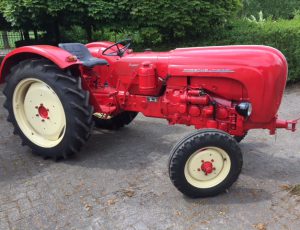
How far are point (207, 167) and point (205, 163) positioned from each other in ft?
0.12

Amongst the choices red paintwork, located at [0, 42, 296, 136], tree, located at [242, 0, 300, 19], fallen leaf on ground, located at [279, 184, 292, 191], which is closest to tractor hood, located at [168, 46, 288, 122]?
red paintwork, located at [0, 42, 296, 136]

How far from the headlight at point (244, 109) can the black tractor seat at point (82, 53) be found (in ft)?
5.19

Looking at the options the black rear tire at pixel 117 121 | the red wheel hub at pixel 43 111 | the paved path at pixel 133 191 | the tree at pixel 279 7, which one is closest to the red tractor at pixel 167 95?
the red wheel hub at pixel 43 111

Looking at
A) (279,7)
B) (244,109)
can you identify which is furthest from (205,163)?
(279,7)

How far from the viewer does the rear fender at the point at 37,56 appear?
373 centimetres

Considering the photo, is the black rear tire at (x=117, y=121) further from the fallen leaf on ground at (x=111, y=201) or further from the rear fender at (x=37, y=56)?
the fallen leaf on ground at (x=111, y=201)

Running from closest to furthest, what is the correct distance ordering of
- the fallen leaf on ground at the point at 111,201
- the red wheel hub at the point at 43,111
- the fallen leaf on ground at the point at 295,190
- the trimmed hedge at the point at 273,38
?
the fallen leaf on ground at the point at 111,201
the fallen leaf on ground at the point at 295,190
the red wheel hub at the point at 43,111
the trimmed hedge at the point at 273,38

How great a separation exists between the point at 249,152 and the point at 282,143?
55 cm

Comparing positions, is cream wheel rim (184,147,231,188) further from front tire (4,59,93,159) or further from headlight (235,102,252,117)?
front tire (4,59,93,159)

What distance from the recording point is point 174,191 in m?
3.31

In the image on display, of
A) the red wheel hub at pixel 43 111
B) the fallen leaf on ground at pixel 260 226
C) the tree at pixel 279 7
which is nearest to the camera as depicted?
the fallen leaf on ground at pixel 260 226

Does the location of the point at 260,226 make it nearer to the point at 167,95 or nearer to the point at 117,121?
the point at 167,95

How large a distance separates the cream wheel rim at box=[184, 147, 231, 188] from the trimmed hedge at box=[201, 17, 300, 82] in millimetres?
4703

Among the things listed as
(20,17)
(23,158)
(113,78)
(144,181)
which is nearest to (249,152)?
(144,181)
